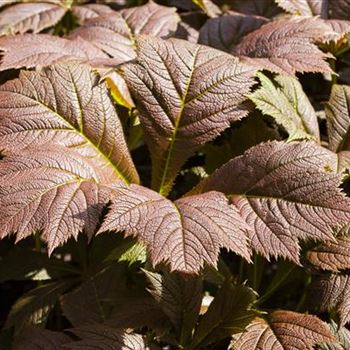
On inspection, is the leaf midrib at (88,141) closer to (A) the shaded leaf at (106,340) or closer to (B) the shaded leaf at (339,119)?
(A) the shaded leaf at (106,340)

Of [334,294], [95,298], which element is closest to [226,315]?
[334,294]

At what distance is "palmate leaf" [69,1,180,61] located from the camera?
1807mm

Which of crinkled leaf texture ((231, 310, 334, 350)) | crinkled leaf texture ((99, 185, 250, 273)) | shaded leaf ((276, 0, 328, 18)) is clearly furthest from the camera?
shaded leaf ((276, 0, 328, 18))

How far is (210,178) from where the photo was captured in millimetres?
1422

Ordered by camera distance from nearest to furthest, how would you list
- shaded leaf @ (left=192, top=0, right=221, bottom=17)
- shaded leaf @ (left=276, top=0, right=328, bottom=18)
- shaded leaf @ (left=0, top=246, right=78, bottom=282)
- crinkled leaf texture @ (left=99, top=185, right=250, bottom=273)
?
1. crinkled leaf texture @ (left=99, top=185, right=250, bottom=273)
2. shaded leaf @ (left=0, top=246, right=78, bottom=282)
3. shaded leaf @ (left=276, top=0, right=328, bottom=18)
4. shaded leaf @ (left=192, top=0, right=221, bottom=17)

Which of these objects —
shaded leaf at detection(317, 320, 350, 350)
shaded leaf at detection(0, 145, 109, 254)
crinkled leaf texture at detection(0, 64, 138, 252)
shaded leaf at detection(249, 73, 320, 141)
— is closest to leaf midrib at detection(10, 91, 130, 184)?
crinkled leaf texture at detection(0, 64, 138, 252)

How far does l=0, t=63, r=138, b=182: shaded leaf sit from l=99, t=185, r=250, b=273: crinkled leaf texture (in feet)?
0.67

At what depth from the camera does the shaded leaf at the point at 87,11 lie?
2.06 m

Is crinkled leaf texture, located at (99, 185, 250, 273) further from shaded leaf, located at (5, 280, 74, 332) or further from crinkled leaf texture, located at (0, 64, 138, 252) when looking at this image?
shaded leaf, located at (5, 280, 74, 332)

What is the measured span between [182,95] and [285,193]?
1.15 ft

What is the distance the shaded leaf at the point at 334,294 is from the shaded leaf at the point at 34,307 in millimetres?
639

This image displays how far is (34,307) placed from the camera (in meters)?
1.60

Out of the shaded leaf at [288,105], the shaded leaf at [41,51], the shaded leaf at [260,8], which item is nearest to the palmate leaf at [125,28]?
the shaded leaf at [41,51]

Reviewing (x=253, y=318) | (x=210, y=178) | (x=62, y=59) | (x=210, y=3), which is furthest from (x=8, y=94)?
(x=210, y=3)
